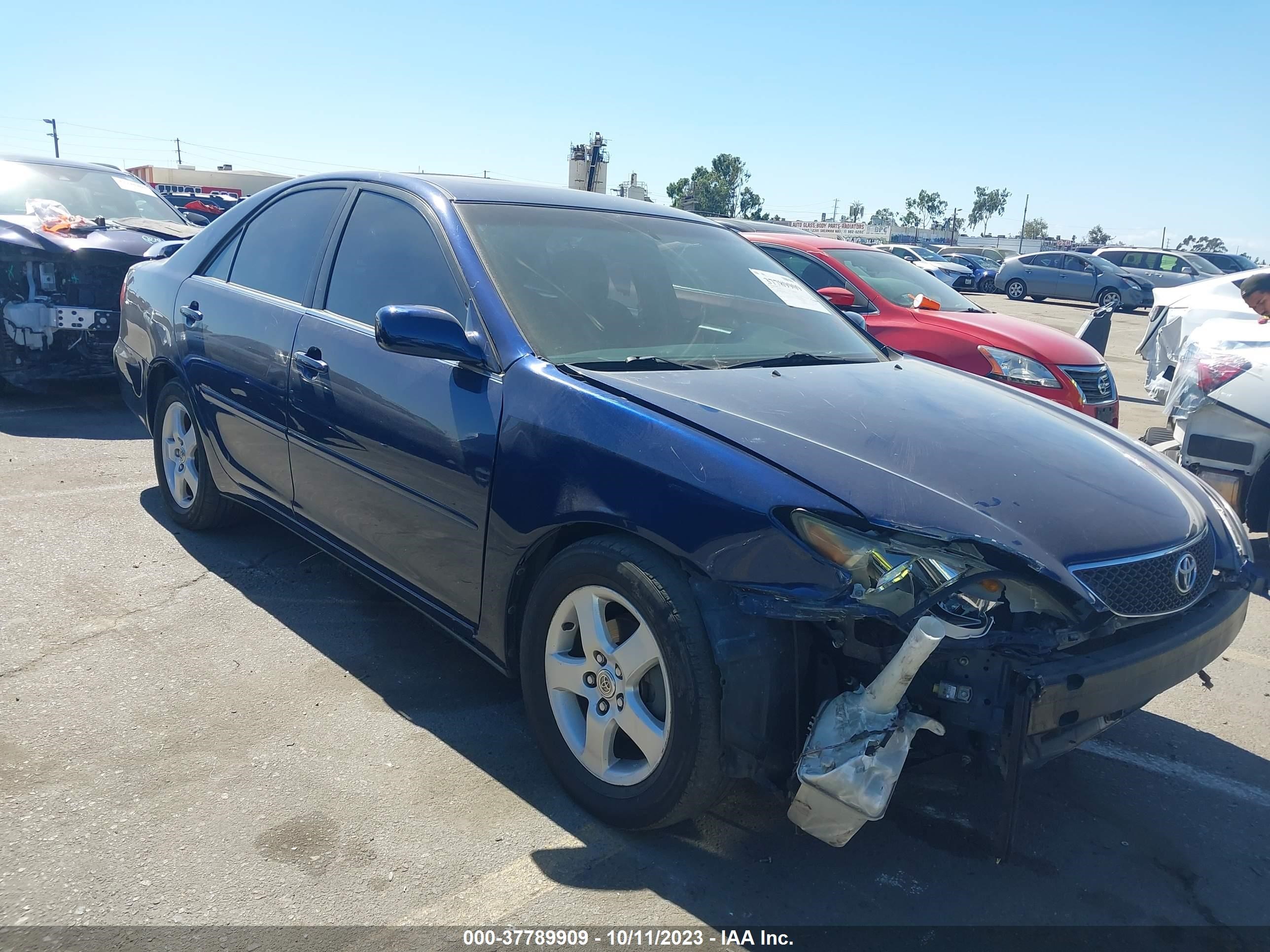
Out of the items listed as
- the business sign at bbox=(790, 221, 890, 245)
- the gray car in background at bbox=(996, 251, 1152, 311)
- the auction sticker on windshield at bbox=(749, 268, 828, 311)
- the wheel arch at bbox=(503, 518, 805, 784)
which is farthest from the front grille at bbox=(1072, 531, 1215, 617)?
the business sign at bbox=(790, 221, 890, 245)

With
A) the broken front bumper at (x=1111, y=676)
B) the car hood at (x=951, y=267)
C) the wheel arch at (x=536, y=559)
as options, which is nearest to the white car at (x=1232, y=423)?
the broken front bumper at (x=1111, y=676)

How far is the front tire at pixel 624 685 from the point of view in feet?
7.66

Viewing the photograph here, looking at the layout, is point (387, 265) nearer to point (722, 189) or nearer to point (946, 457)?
point (946, 457)

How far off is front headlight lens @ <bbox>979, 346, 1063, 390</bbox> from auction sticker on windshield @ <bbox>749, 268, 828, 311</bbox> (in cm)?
329

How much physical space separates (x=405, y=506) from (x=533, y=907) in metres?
1.34

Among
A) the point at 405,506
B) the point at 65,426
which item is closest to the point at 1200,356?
the point at 405,506

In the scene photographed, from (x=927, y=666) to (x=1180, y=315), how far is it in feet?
18.7

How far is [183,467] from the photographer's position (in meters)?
4.70

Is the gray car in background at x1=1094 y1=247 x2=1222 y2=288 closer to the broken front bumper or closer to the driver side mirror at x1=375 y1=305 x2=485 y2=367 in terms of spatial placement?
the broken front bumper

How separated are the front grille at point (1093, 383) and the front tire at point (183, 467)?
5.52 metres

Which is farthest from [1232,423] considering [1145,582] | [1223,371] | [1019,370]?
[1145,582]

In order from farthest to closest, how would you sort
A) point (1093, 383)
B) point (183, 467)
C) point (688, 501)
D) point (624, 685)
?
1. point (1093, 383)
2. point (183, 467)
3. point (624, 685)
4. point (688, 501)

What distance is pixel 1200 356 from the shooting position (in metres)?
5.25

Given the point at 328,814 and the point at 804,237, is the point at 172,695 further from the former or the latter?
the point at 804,237
